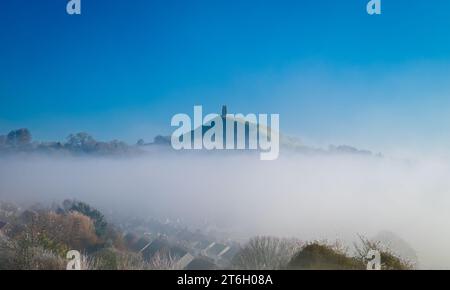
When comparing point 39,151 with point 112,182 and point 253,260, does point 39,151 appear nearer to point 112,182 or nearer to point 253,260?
point 112,182

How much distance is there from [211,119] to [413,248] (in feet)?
7.09

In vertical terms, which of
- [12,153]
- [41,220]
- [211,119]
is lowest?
[41,220]

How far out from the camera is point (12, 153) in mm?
4176

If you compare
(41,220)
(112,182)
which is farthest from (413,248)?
(41,220)
